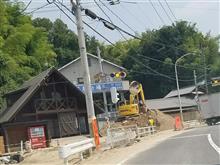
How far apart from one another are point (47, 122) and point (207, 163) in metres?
34.0

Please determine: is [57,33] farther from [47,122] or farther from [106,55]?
[47,122]

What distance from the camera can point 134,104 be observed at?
5247 cm

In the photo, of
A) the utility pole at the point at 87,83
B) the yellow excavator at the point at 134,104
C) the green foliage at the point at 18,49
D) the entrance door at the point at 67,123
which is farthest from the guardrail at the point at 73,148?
the green foliage at the point at 18,49

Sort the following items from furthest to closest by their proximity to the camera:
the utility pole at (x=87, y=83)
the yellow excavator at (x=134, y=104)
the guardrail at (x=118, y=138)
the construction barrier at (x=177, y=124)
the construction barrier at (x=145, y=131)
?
the construction barrier at (x=177, y=124) → the yellow excavator at (x=134, y=104) → the construction barrier at (x=145, y=131) → the guardrail at (x=118, y=138) → the utility pole at (x=87, y=83)

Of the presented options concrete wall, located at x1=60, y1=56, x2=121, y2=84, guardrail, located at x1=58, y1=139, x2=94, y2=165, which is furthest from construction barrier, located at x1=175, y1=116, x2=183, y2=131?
guardrail, located at x1=58, y1=139, x2=94, y2=165

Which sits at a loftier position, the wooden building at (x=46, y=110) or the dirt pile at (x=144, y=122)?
the wooden building at (x=46, y=110)

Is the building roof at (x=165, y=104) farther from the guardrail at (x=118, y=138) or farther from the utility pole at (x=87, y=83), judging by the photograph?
the utility pole at (x=87, y=83)

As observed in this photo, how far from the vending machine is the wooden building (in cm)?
32

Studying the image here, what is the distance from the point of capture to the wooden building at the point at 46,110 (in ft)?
151

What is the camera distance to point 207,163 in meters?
15.8

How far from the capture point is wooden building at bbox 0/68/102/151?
46.0m

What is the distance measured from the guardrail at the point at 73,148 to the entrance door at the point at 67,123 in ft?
80.8

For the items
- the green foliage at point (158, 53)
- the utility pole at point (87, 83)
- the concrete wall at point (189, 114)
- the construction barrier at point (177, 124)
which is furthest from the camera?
the green foliage at point (158, 53)

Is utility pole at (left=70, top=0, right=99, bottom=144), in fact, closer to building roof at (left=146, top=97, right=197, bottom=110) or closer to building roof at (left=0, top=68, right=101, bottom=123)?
building roof at (left=0, top=68, right=101, bottom=123)
